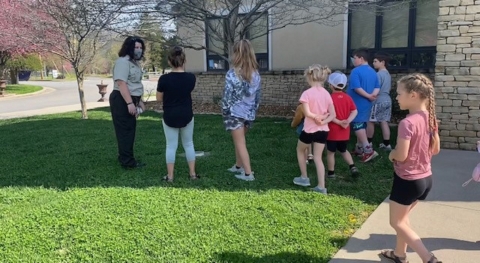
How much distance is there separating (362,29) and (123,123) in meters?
7.94

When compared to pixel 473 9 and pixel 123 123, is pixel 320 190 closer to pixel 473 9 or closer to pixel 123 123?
pixel 123 123

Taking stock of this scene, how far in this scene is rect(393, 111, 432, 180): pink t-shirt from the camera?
265cm

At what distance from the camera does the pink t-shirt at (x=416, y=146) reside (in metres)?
2.65

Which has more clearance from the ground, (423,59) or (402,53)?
(402,53)

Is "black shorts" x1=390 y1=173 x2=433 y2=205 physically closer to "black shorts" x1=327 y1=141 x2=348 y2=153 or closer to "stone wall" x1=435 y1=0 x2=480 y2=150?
"black shorts" x1=327 y1=141 x2=348 y2=153

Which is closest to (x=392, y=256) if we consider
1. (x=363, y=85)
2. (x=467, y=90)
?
(x=363, y=85)

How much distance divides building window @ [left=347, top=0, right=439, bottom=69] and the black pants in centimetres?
672

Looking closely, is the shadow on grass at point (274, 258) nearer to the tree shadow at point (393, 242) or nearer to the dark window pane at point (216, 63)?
the tree shadow at point (393, 242)

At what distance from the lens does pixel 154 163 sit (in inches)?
236

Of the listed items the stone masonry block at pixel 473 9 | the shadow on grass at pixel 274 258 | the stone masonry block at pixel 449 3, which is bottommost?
the shadow on grass at pixel 274 258

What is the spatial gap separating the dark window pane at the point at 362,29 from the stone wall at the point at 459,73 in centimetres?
447

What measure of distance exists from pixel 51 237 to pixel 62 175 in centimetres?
225

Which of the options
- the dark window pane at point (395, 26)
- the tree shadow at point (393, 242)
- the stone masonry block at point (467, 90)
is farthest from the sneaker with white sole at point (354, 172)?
the dark window pane at point (395, 26)

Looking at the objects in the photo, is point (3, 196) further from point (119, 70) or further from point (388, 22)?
point (388, 22)
